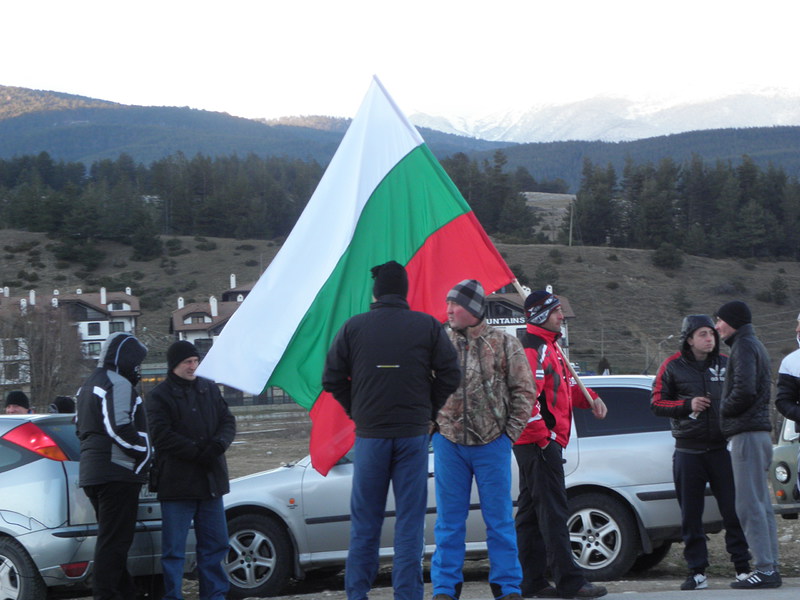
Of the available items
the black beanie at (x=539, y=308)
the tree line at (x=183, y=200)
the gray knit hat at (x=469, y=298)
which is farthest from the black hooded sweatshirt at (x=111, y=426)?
the tree line at (x=183, y=200)

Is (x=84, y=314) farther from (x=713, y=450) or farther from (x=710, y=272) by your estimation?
(x=713, y=450)

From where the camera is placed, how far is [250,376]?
687cm

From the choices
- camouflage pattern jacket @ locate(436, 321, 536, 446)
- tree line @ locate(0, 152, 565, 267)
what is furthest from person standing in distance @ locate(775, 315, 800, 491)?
tree line @ locate(0, 152, 565, 267)

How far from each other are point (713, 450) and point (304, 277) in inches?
121

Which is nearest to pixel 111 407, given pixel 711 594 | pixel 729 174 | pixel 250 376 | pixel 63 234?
pixel 250 376

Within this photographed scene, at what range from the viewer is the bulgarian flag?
6.88 metres

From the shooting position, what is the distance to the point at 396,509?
18.6ft

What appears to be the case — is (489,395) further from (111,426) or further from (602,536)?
(602,536)

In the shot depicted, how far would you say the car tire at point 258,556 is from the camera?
8.23 meters

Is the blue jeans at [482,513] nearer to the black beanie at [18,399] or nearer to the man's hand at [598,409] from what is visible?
the man's hand at [598,409]

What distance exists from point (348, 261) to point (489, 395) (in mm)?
1702

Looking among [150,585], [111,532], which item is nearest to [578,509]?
[150,585]

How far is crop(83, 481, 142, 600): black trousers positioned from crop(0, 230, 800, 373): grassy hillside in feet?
250

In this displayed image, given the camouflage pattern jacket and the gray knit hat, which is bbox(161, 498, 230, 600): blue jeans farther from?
the gray knit hat
